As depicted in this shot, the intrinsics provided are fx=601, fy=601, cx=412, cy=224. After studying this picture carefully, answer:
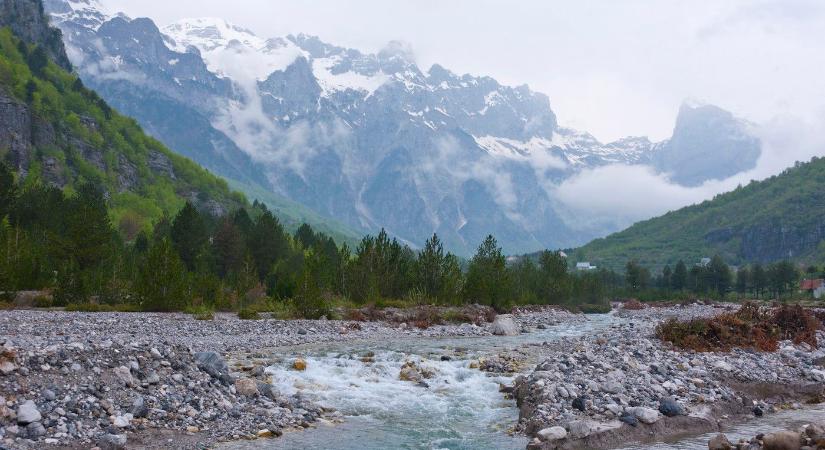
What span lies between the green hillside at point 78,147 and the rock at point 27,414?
133m

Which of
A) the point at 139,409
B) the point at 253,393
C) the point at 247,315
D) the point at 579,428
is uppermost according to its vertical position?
the point at 247,315

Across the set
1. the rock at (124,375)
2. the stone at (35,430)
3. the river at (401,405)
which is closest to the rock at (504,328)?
the river at (401,405)

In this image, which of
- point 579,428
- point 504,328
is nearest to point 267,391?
point 579,428

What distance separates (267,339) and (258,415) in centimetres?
1869

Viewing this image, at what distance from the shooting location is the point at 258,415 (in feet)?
57.2

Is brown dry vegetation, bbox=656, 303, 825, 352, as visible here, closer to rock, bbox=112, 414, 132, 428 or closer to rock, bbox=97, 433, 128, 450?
rock, bbox=112, 414, 132, 428

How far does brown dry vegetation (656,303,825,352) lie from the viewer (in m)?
29.7

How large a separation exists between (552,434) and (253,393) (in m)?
9.41

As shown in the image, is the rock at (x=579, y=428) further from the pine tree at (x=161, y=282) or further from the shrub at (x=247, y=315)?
the pine tree at (x=161, y=282)

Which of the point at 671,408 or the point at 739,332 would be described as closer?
the point at 671,408

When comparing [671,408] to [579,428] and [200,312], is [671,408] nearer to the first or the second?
[579,428]

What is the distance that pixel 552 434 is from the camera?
51.3 feet

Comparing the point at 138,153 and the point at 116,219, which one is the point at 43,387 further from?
the point at 138,153

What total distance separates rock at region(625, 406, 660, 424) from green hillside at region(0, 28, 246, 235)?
449ft
